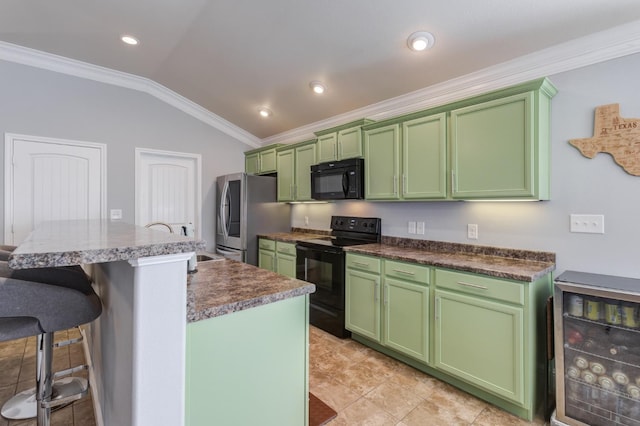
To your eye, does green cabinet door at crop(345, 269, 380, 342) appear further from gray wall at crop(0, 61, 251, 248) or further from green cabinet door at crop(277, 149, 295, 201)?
gray wall at crop(0, 61, 251, 248)

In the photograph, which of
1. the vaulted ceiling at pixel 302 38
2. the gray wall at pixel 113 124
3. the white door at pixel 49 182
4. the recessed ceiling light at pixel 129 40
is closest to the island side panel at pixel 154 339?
the vaulted ceiling at pixel 302 38

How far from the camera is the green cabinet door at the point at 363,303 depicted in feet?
8.92

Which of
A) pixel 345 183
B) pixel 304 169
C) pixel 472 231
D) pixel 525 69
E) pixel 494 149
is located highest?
pixel 525 69

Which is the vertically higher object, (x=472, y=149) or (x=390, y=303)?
(x=472, y=149)

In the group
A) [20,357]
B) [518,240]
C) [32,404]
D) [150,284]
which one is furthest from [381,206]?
[20,357]

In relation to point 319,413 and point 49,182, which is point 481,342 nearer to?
point 319,413

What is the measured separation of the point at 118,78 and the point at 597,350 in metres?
5.14

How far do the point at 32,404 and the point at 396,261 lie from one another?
2664 mm

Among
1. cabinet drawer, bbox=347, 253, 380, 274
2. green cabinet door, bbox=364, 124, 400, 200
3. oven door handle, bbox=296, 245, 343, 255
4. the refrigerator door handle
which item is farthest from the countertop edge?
the refrigerator door handle

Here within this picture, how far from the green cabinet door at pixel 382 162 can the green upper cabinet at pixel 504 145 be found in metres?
0.54

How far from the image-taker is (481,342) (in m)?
2.06

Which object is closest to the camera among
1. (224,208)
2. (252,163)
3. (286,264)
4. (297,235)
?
(286,264)

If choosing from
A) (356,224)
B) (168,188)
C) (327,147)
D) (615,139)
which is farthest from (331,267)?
(168,188)

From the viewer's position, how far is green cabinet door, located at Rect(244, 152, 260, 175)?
15.4ft
